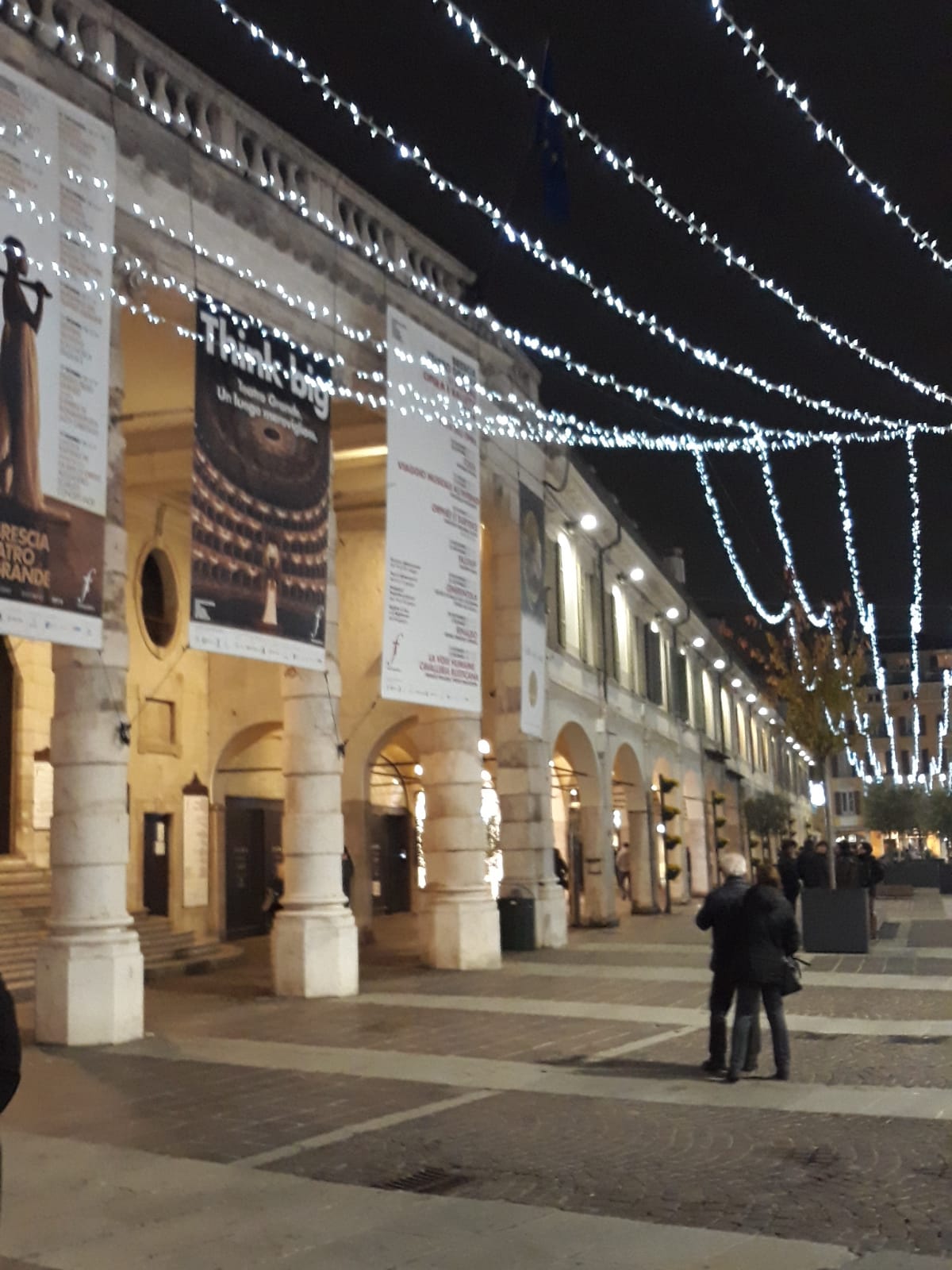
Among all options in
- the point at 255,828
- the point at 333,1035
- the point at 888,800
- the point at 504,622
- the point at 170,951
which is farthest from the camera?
the point at 888,800

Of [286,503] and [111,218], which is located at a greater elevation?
[111,218]

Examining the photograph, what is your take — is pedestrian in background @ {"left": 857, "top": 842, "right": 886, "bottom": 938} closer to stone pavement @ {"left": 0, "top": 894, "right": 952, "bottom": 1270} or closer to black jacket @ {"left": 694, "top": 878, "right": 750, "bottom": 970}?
stone pavement @ {"left": 0, "top": 894, "right": 952, "bottom": 1270}

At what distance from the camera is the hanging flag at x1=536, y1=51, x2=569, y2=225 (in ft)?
48.8

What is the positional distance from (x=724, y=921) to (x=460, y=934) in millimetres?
8082

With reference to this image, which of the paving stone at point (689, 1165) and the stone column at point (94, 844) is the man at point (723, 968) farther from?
the stone column at point (94, 844)

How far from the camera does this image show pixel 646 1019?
1247 centimetres

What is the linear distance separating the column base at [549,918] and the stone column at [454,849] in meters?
2.42

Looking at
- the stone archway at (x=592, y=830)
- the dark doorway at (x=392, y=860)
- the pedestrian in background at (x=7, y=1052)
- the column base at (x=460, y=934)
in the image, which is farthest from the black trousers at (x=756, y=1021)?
the dark doorway at (x=392, y=860)

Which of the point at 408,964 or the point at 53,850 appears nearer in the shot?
the point at 53,850

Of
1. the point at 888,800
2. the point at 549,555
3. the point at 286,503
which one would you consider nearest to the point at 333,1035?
the point at 286,503

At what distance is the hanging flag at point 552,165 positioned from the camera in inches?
585

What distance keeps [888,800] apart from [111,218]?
1852 inches

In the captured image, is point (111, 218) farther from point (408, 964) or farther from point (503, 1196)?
point (408, 964)

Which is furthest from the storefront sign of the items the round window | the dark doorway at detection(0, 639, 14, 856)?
the dark doorway at detection(0, 639, 14, 856)
